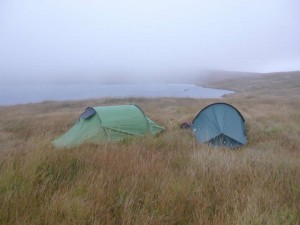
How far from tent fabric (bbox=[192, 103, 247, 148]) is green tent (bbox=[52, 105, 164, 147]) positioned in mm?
1940

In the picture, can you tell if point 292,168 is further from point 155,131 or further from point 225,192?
point 155,131

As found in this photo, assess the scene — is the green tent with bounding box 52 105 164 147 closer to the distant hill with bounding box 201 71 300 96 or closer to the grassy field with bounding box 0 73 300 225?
the grassy field with bounding box 0 73 300 225

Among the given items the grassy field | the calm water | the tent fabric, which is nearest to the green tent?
the tent fabric

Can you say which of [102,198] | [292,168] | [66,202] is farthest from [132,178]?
[292,168]

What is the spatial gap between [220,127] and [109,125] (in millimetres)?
3991

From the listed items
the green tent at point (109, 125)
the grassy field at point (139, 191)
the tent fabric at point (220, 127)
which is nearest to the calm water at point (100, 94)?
the green tent at point (109, 125)

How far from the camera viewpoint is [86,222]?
8.96ft

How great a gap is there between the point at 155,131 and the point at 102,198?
28.1 feet

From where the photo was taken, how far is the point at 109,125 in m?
10.2

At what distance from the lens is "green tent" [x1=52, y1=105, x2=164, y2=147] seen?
1002 cm

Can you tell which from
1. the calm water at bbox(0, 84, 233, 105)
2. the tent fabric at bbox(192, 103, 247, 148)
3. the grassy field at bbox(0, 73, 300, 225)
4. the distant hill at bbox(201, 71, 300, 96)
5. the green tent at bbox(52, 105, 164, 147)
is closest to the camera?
the grassy field at bbox(0, 73, 300, 225)

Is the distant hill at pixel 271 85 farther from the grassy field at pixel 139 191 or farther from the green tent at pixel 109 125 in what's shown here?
the grassy field at pixel 139 191

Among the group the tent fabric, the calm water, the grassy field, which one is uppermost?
the grassy field

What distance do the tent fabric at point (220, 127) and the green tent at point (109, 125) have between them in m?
1.94
